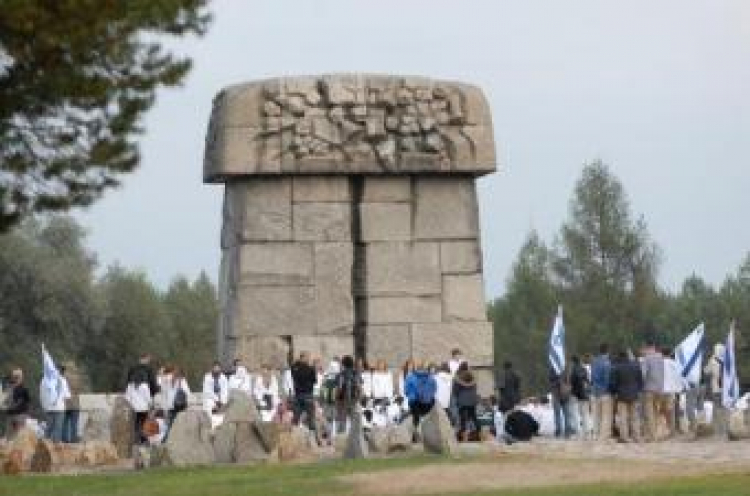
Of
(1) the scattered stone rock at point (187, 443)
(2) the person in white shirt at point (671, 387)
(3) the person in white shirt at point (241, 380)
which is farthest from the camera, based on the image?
(3) the person in white shirt at point (241, 380)

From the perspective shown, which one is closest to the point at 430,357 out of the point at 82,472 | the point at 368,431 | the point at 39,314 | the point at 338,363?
the point at 338,363

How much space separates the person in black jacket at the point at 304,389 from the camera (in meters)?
35.0

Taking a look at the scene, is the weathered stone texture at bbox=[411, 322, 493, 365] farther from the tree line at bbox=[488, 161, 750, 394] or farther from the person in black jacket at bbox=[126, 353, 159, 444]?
the tree line at bbox=[488, 161, 750, 394]

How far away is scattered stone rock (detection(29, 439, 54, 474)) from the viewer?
31844 mm

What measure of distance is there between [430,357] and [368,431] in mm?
6943

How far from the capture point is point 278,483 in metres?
26.6

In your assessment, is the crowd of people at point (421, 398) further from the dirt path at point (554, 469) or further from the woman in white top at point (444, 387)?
the dirt path at point (554, 469)

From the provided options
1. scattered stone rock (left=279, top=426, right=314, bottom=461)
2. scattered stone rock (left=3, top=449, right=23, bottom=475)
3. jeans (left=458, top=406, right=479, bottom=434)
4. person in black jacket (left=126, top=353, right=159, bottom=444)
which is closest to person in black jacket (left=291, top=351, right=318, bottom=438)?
person in black jacket (left=126, top=353, right=159, bottom=444)

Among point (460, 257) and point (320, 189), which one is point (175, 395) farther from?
point (460, 257)

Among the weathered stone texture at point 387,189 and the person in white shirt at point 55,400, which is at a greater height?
the weathered stone texture at point 387,189

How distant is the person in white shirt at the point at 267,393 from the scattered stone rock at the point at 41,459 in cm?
501

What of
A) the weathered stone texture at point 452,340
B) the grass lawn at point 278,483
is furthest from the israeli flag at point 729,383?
the grass lawn at point 278,483

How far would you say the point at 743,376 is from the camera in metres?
78.5

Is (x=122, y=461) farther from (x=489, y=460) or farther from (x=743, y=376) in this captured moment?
(x=743, y=376)
